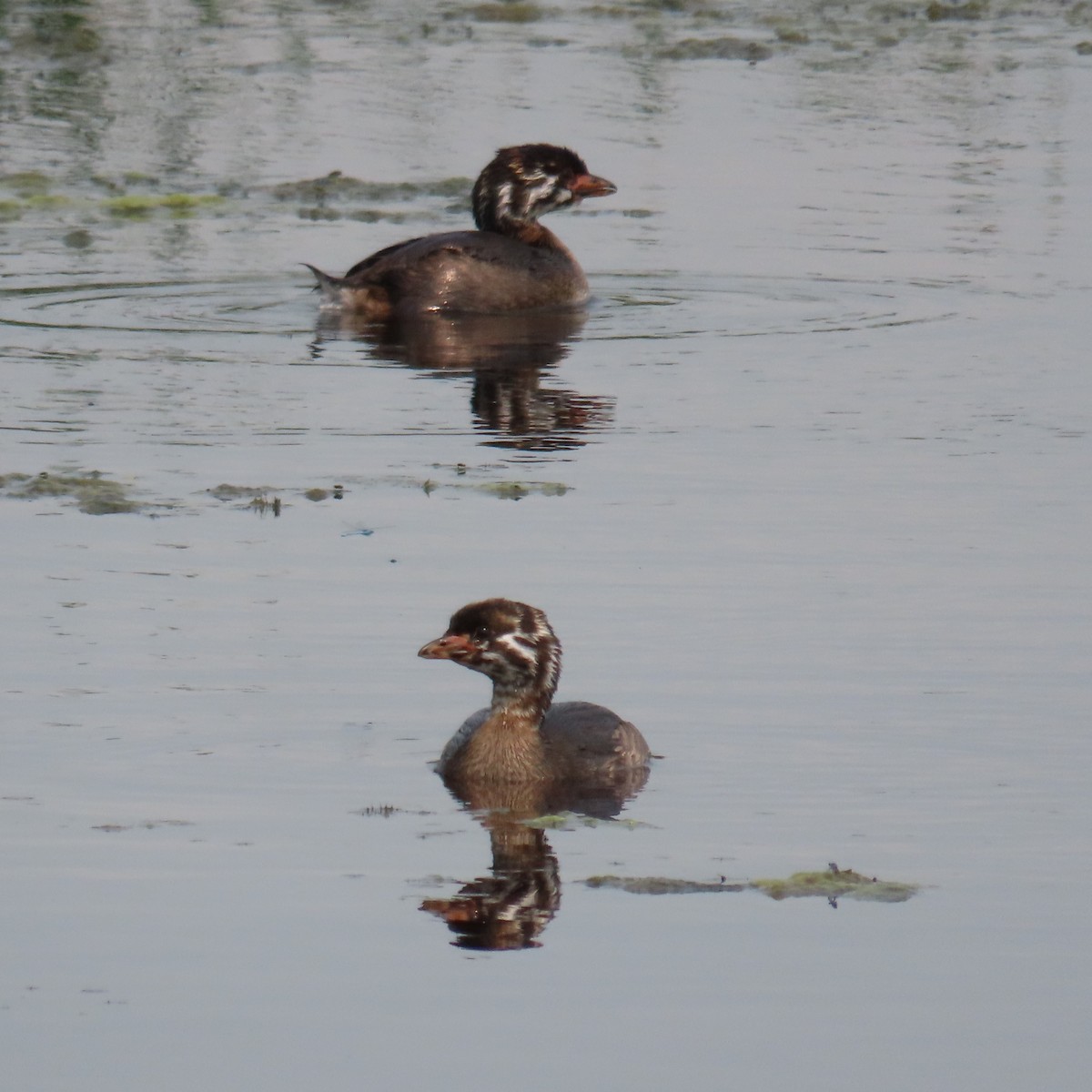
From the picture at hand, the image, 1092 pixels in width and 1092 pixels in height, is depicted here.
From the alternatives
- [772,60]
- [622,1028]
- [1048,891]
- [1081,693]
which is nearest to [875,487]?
[1081,693]

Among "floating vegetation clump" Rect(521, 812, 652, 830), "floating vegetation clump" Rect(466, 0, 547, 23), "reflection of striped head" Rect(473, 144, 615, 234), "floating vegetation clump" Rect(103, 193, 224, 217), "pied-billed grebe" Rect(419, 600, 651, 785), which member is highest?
"floating vegetation clump" Rect(466, 0, 547, 23)

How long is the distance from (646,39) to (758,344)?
48.2 ft

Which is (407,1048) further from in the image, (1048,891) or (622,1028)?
(1048,891)

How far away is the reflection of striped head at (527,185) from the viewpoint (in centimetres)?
1861

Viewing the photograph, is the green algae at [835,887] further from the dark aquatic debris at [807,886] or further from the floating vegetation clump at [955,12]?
the floating vegetation clump at [955,12]

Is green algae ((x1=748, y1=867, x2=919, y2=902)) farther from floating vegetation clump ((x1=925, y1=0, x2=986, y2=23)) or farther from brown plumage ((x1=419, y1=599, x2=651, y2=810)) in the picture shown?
floating vegetation clump ((x1=925, y1=0, x2=986, y2=23))

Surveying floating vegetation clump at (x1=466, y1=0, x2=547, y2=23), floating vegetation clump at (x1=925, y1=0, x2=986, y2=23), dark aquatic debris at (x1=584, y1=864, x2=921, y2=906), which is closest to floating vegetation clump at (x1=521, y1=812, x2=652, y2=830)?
dark aquatic debris at (x1=584, y1=864, x2=921, y2=906)

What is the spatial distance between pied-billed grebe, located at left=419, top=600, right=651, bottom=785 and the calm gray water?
0.17m

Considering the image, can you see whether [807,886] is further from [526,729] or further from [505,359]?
[505,359]

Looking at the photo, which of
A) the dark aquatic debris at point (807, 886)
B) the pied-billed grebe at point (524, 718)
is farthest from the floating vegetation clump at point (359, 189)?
the dark aquatic debris at point (807, 886)

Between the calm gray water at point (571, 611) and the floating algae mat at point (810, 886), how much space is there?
0.28 feet

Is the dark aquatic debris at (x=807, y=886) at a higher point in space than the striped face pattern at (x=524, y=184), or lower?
lower

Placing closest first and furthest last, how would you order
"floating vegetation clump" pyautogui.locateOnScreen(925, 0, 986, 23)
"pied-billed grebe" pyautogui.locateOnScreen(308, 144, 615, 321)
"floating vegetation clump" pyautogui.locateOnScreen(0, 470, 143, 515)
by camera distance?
"floating vegetation clump" pyautogui.locateOnScreen(0, 470, 143, 515) → "pied-billed grebe" pyautogui.locateOnScreen(308, 144, 615, 321) → "floating vegetation clump" pyautogui.locateOnScreen(925, 0, 986, 23)

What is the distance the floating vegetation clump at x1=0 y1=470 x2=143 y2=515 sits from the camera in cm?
1183
